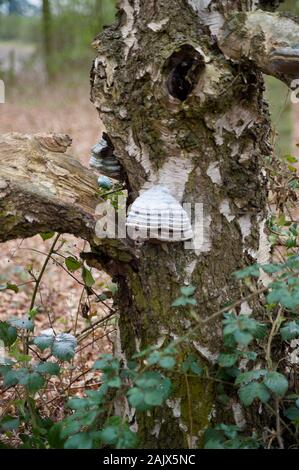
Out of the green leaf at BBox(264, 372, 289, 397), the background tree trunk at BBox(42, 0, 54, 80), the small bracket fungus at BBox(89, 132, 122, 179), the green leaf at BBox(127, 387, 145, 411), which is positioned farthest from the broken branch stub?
the background tree trunk at BBox(42, 0, 54, 80)

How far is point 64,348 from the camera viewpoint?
233 centimetres

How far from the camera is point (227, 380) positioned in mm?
2148

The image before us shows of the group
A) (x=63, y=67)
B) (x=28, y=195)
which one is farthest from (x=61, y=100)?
(x=28, y=195)

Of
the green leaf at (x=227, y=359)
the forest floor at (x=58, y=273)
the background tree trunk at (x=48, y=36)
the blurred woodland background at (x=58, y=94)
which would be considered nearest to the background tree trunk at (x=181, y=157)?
the green leaf at (x=227, y=359)

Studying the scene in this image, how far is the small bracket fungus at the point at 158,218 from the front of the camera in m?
2.01

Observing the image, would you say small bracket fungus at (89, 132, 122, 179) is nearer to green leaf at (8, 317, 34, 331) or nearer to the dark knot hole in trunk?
the dark knot hole in trunk

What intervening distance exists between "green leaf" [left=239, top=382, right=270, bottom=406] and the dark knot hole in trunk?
1.04 metres

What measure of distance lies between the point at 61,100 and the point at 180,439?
14573mm

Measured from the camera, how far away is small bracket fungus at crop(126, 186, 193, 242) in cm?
201

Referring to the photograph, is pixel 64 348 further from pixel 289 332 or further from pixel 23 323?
pixel 289 332

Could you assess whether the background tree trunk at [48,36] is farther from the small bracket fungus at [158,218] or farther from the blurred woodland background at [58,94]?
the small bracket fungus at [158,218]

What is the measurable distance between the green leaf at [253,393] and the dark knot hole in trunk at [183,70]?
1040 millimetres
